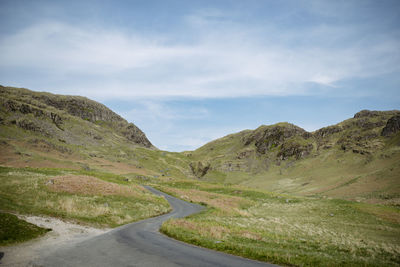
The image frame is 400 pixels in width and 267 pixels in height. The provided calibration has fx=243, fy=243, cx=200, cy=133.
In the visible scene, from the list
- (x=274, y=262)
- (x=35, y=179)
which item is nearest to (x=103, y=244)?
(x=274, y=262)

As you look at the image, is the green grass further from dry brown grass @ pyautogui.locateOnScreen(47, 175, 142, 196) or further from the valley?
dry brown grass @ pyautogui.locateOnScreen(47, 175, 142, 196)

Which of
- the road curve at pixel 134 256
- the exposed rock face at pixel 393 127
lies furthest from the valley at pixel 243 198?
the road curve at pixel 134 256

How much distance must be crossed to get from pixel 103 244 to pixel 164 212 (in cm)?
2632

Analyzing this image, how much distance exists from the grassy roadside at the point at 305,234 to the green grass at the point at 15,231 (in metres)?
10.5

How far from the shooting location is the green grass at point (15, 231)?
15281 millimetres

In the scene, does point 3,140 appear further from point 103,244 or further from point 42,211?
point 103,244

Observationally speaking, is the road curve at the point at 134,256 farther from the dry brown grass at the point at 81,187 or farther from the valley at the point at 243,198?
the dry brown grass at the point at 81,187

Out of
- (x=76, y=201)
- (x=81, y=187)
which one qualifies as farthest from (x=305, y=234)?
(x=81, y=187)

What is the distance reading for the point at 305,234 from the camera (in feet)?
101

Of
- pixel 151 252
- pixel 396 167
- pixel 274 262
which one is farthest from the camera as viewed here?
pixel 396 167

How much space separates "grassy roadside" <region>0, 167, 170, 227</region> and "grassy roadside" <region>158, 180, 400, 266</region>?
7.90m

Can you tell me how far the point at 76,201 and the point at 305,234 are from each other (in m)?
30.6

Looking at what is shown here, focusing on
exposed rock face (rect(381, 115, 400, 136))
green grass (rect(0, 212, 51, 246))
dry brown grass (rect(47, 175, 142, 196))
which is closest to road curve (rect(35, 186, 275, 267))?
green grass (rect(0, 212, 51, 246))

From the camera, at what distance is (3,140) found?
112562 millimetres
